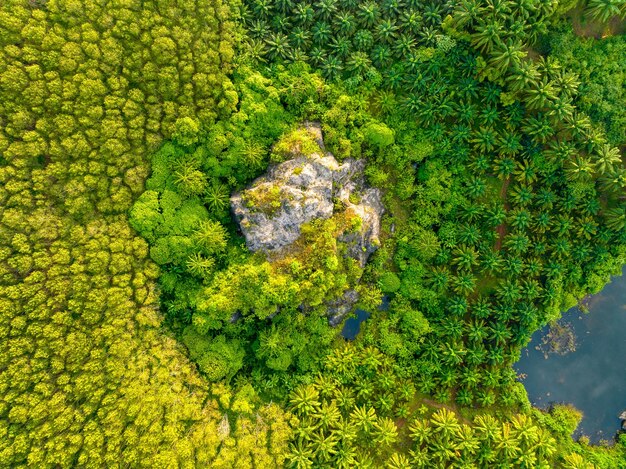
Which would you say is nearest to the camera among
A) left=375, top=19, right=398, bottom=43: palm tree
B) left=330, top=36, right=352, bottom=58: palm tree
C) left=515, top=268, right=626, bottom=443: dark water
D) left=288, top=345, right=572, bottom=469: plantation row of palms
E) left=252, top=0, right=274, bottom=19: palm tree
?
left=252, top=0, right=274, bottom=19: palm tree

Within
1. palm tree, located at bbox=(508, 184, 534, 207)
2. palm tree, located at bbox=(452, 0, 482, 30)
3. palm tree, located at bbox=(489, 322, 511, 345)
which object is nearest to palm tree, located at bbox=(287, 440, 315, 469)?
palm tree, located at bbox=(489, 322, 511, 345)

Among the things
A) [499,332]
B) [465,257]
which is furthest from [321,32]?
[499,332]

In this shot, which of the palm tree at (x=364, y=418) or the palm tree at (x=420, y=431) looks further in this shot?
the palm tree at (x=420, y=431)

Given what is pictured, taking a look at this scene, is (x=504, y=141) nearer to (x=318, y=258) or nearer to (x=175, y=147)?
(x=318, y=258)

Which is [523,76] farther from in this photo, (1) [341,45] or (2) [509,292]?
(2) [509,292]

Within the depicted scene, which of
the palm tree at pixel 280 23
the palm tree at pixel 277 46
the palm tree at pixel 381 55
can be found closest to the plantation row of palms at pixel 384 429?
the palm tree at pixel 381 55

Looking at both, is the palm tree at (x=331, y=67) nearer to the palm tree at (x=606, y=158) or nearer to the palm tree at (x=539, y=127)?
the palm tree at (x=539, y=127)

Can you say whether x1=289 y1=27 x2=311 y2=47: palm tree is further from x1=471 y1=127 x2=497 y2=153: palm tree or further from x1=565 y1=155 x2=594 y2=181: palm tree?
x1=565 y1=155 x2=594 y2=181: palm tree
